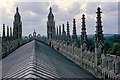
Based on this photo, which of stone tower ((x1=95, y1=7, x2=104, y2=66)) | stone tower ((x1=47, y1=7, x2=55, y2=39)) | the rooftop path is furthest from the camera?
stone tower ((x1=47, y1=7, x2=55, y2=39))

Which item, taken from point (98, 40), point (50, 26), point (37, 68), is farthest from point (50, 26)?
point (37, 68)

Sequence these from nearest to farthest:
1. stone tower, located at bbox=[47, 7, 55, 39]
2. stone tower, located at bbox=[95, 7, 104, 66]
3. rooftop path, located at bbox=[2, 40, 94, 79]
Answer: rooftop path, located at bbox=[2, 40, 94, 79] < stone tower, located at bbox=[95, 7, 104, 66] < stone tower, located at bbox=[47, 7, 55, 39]

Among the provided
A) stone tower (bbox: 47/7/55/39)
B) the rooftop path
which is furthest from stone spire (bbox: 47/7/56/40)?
the rooftop path

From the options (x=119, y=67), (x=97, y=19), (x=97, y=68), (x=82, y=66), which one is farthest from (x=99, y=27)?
(x=82, y=66)

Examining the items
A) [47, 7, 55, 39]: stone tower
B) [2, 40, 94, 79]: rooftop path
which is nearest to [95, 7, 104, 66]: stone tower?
[2, 40, 94, 79]: rooftop path

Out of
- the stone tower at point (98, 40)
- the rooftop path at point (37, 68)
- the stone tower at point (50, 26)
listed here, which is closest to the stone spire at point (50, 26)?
the stone tower at point (50, 26)

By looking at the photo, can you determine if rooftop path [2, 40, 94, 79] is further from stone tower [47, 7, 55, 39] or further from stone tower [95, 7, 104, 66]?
stone tower [47, 7, 55, 39]

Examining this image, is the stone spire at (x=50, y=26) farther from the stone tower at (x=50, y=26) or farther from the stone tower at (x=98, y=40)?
the stone tower at (x=98, y=40)

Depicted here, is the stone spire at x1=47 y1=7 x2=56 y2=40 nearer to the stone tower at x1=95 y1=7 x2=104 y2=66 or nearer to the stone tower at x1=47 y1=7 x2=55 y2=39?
the stone tower at x1=47 y1=7 x2=55 y2=39

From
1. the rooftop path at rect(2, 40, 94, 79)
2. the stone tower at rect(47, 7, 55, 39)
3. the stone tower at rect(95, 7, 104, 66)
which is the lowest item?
the rooftop path at rect(2, 40, 94, 79)

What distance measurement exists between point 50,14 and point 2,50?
18.1 m

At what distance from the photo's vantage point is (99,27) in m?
11.8

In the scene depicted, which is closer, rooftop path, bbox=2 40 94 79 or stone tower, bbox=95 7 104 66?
rooftop path, bbox=2 40 94 79

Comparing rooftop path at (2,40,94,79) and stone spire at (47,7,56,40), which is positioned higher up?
stone spire at (47,7,56,40)
